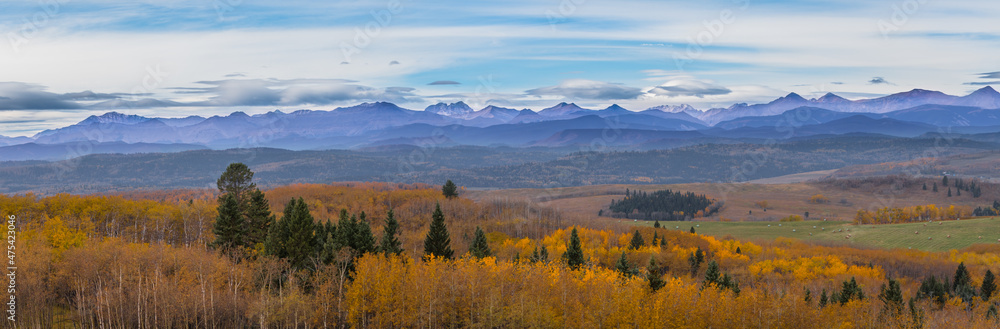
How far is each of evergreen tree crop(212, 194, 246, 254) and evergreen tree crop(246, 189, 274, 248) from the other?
1.92 meters

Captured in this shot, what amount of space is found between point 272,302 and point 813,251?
16541cm

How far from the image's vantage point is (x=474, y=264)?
7169 cm

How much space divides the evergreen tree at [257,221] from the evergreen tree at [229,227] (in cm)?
192

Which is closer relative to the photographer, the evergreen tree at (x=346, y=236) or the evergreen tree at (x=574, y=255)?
the evergreen tree at (x=346, y=236)

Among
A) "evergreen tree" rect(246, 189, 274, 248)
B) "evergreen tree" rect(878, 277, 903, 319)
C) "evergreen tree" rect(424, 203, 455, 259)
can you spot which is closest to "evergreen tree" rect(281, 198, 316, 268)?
"evergreen tree" rect(246, 189, 274, 248)

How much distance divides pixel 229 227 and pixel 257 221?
4.35 meters

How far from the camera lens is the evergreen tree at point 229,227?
7206cm

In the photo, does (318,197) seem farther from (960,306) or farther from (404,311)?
(960,306)

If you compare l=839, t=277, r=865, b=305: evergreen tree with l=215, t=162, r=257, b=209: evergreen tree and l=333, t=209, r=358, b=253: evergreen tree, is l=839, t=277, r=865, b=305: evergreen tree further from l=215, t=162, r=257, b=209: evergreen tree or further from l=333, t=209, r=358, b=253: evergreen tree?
l=215, t=162, r=257, b=209: evergreen tree

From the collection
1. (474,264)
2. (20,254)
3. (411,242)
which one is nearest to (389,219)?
(474,264)

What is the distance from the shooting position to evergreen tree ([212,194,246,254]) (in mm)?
72062

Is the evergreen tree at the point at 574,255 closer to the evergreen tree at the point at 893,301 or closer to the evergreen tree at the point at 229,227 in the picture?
the evergreen tree at the point at 893,301

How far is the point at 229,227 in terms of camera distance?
73.1m

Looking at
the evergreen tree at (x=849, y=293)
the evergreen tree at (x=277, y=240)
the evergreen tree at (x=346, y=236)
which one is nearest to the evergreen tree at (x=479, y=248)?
the evergreen tree at (x=346, y=236)
